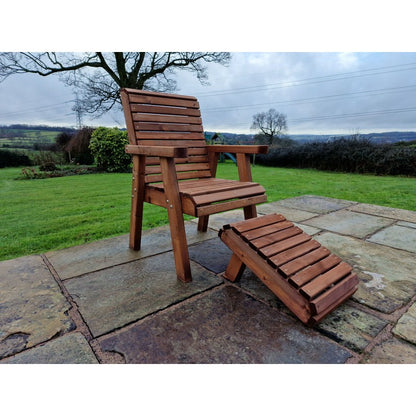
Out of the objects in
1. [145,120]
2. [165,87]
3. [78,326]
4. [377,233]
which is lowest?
[377,233]

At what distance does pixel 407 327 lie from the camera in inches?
55.5

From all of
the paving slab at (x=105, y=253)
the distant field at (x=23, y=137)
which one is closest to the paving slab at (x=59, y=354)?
the paving slab at (x=105, y=253)

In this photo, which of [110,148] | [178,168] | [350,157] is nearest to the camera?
[178,168]

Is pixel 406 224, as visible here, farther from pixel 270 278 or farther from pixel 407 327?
pixel 270 278

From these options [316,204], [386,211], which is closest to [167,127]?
[316,204]

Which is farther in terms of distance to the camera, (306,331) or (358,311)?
(358,311)

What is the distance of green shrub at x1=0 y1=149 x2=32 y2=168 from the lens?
35.9 ft

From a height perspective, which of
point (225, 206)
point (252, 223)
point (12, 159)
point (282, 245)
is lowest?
point (282, 245)

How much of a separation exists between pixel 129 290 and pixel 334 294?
116 cm

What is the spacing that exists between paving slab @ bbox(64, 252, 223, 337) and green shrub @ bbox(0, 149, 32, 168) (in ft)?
37.6

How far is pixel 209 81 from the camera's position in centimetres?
1414

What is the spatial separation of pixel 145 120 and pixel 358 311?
193 cm
